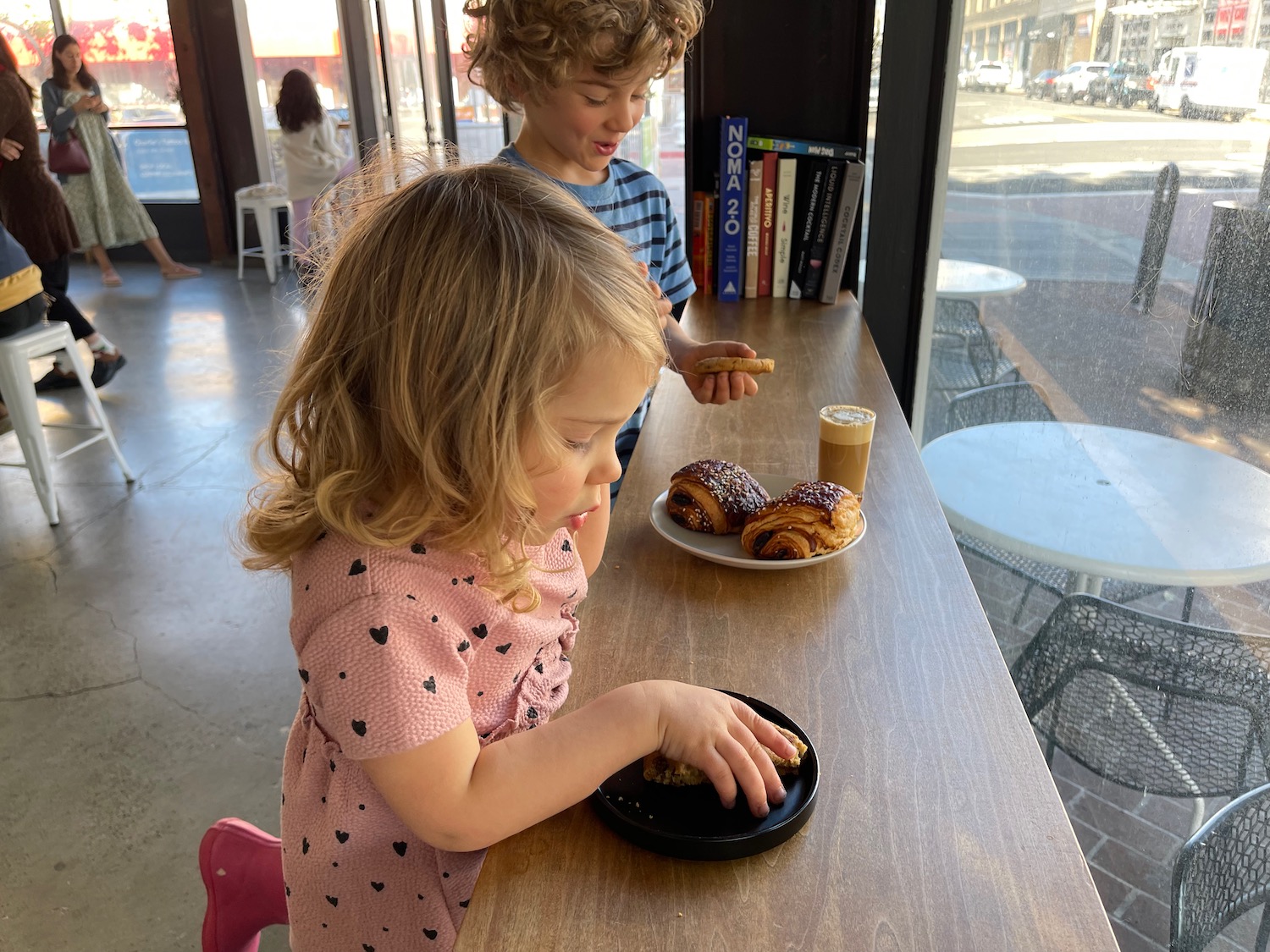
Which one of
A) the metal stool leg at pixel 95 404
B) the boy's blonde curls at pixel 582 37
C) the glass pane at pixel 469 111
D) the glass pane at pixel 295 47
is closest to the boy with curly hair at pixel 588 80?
the boy's blonde curls at pixel 582 37

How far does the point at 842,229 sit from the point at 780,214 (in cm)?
16

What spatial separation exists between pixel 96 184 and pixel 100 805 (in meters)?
5.74

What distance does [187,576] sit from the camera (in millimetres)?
2863

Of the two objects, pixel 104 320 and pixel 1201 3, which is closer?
pixel 1201 3

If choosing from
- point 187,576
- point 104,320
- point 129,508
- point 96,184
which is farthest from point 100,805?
point 96,184

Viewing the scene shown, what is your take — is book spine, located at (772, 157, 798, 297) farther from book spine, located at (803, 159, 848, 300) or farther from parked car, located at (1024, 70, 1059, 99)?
parked car, located at (1024, 70, 1059, 99)

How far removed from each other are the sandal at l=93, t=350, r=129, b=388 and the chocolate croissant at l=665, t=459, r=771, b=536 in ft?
13.8

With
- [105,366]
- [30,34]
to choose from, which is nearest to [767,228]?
[105,366]

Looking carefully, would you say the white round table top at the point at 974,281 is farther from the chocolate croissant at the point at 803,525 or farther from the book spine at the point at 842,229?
the chocolate croissant at the point at 803,525

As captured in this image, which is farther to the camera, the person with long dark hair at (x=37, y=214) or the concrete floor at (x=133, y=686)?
the person with long dark hair at (x=37, y=214)

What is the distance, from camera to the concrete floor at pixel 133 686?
1.79 m

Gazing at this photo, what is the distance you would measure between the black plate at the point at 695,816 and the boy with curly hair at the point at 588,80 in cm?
80

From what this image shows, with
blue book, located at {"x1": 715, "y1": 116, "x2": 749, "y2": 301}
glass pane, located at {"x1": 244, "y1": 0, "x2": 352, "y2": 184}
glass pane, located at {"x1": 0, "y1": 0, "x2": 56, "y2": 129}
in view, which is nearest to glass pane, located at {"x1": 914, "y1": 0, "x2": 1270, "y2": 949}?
blue book, located at {"x1": 715, "y1": 116, "x2": 749, "y2": 301}

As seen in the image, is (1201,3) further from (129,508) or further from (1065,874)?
(129,508)
